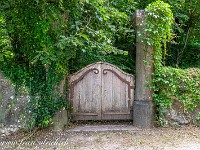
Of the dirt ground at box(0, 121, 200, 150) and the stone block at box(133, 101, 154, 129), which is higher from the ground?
the stone block at box(133, 101, 154, 129)

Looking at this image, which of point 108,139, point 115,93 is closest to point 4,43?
point 115,93

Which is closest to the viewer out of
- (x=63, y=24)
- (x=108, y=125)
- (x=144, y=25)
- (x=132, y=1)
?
(x=63, y=24)

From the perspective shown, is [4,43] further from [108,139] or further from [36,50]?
[108,139]

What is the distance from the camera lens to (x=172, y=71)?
4.73m

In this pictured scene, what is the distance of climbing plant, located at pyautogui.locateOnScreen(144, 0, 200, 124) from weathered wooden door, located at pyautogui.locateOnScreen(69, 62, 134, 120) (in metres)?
0.60

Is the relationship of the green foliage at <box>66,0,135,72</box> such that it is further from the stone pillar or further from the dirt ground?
the dirt ground

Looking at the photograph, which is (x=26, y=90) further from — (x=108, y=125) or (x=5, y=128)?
(x=108, y=125)

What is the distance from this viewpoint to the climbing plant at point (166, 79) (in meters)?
4.55

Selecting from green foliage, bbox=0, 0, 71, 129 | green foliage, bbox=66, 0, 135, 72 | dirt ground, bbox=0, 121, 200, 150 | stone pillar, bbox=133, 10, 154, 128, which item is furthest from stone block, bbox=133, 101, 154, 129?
green foliage, bbox=0, 0, 71, 129

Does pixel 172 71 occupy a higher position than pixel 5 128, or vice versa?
pixel 172 71

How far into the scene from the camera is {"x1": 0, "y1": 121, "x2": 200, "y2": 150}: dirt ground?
3.76 m

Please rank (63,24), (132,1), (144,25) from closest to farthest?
1. (63,24)
2. (144,25)
3. (132,1)

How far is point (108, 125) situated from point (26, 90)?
1.88m

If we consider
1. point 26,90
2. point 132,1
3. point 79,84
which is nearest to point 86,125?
point 79,84
